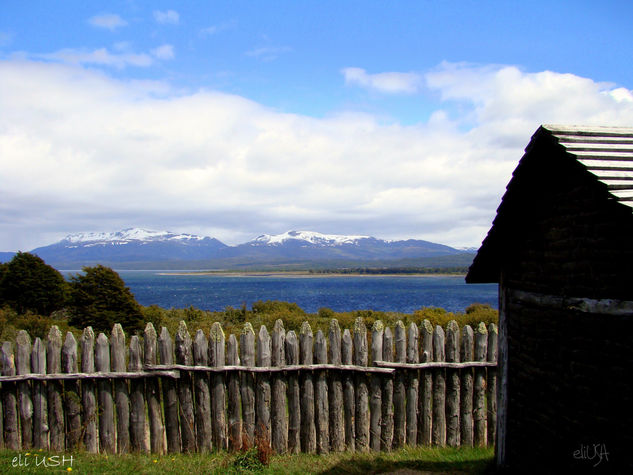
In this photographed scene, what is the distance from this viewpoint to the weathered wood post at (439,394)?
6.70 m

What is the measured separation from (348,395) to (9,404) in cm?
469

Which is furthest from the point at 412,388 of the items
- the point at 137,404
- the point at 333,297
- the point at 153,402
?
the point at 333,297

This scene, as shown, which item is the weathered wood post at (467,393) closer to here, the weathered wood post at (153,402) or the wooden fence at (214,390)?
the wooden fence at (214,390)

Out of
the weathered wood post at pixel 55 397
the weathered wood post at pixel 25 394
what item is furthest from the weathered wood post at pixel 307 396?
the weathered wood post at pixel 25 394

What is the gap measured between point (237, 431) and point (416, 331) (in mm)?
2870

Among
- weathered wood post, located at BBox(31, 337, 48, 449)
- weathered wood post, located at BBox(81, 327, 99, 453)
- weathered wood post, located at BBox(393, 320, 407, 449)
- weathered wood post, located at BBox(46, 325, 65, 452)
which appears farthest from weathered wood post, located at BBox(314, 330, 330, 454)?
weathered wood post, located at BBox(31, 337, 48, 449)

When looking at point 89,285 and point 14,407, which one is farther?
point 89,285

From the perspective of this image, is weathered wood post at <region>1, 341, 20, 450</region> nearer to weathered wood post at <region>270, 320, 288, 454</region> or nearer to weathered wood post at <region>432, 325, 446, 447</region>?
weathered wood post at <region>270, 320, 288, 454</region>

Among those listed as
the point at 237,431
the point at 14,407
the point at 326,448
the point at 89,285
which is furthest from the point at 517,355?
the point at 89,285

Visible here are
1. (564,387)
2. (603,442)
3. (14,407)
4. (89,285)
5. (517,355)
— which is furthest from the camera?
(89,285)

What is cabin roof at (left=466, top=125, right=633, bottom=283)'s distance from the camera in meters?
3.75

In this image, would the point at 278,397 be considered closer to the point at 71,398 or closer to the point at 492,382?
the point at 71,398

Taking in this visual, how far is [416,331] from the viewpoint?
6711 millimetres

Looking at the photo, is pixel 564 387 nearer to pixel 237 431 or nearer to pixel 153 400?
pixel 237 431
